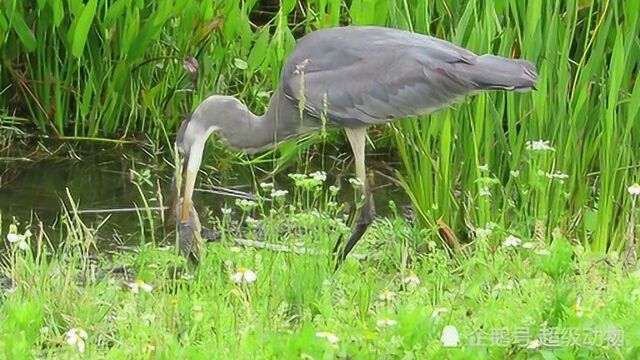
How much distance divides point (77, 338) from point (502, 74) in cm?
199

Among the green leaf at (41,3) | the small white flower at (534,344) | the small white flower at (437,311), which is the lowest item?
the small white flower at (437,311)

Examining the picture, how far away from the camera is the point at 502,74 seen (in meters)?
4.96

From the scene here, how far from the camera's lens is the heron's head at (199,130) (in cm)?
545

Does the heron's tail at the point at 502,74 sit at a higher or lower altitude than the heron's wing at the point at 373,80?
higher

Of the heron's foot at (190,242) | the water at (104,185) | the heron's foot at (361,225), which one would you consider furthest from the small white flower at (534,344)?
the water at (104,185)

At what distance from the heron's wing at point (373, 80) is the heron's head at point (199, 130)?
282mm

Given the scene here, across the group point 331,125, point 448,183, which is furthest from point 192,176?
point 448,183

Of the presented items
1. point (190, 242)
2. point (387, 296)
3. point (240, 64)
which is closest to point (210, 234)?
point (190, 242)

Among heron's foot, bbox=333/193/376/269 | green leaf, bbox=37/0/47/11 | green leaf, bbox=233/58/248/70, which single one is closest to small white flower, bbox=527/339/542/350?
heron's foot, bbox=333/193/376/269

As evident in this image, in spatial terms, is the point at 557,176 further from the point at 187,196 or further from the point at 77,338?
the point at 77,338

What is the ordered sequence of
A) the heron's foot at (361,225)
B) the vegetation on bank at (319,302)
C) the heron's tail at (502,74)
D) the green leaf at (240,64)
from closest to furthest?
the vegetation on bank at (319,302)
the heron's tail at (502,74)
the heron's foot at (361,225)
the green leaf at (240,64)

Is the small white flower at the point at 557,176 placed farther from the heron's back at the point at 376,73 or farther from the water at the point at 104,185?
the water at the point at 104,185

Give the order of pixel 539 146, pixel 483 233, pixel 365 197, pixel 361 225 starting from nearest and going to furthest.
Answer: pixel 483 233
pixel 539 146
pixel 365 197
pixel 361 225

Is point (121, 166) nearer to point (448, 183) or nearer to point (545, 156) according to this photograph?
point (448, 183)
